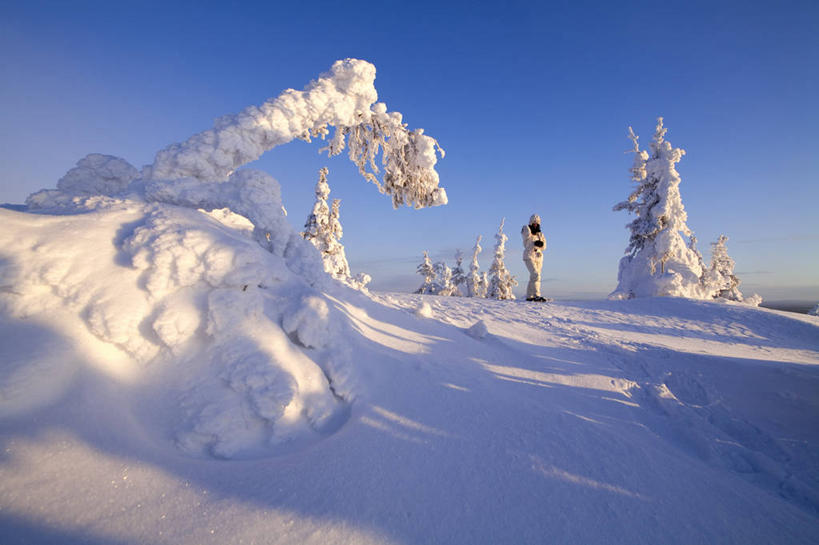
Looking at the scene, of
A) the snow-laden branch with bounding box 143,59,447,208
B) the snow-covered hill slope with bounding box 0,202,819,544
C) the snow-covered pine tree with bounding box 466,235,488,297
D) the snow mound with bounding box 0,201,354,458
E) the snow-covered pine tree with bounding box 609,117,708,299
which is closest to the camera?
the snow-covered hill slope with bounding box 0,202,819,544

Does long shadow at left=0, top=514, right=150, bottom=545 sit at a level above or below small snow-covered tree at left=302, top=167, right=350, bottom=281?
below

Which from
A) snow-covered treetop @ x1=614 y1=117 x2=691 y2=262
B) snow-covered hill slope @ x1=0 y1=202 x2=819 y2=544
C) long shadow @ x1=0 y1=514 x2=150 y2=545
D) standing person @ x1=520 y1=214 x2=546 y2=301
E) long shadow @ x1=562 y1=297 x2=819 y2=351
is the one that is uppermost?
snow-covered treetop @ x1=614 y1=117 x2=691 y2=262

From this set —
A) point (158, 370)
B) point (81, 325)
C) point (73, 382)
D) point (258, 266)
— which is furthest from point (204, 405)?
point (258, 266)

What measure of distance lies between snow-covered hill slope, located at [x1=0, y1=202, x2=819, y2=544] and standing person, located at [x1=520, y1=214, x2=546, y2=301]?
33.4ft

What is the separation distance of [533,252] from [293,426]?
45.7ft

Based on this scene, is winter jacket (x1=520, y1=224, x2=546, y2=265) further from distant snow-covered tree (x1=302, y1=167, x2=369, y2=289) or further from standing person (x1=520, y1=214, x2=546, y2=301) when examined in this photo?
distant snow-covered tree (x1=302, y1=167, x2=369, y2=289)

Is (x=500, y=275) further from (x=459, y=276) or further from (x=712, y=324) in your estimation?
(x=712, y=324)

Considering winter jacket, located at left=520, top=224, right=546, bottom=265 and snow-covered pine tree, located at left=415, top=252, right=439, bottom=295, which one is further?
snow-covered pine tree, located at left=415, top=252, right=439, bottom=295

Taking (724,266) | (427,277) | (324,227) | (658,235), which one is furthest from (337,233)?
(724,266)

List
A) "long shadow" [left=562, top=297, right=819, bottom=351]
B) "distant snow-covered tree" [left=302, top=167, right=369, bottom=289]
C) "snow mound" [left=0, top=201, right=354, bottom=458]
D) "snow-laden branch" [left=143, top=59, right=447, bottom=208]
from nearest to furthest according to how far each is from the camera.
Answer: "snow mound" [left=0, top=201, right=354, bottom=458] → "snow-laden branch" [left=143, top=59, right=447, bottom=208] → "long shadow" [left=562, top=297, right=819, bottom=351] → "distant snow-covered tree" [left=302, top=167, right=369, bottom=289]

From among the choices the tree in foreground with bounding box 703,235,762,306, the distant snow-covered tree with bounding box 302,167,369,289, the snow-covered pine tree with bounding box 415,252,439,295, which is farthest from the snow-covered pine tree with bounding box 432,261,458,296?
the tree in foreground with bounding box 703,235,762,306

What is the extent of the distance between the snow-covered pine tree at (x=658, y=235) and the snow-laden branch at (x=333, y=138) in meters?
16.2

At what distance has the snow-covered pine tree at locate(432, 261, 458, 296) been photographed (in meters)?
32.5

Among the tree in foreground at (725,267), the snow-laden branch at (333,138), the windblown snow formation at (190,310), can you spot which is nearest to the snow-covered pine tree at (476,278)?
the tree in foreground at (725,267)
